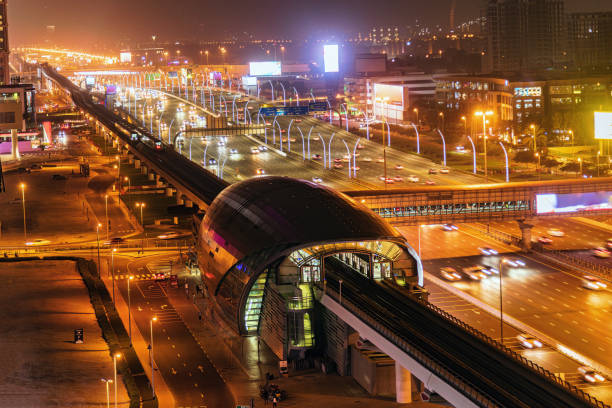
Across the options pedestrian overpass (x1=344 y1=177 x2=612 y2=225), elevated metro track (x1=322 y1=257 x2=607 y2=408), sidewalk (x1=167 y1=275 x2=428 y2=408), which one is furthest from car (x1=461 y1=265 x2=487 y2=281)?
sidewalk (x1=167 y1=275 x2=428 y2=408)

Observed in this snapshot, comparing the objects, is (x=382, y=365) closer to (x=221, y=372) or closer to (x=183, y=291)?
(x=221, y=372)

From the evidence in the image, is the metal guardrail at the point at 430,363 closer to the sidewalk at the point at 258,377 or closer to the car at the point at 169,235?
the sidewalk at the point at 258,377

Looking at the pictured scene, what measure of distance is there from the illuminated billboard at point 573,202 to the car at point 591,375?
36367mm

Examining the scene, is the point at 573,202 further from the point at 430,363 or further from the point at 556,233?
the point at 430,363

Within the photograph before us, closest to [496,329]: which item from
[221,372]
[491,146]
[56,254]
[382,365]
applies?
[382,365]

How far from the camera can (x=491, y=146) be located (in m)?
165

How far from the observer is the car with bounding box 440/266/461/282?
78812mm

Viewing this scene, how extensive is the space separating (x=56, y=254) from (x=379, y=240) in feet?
142

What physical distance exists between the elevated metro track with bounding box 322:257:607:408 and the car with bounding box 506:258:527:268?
26.6 metres

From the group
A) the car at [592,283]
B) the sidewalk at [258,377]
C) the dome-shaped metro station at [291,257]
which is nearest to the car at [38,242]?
the sidewalk at [258,377]

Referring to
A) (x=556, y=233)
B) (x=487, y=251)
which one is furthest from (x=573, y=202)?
(x=487, y=251)

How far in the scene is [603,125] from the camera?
12638 centimetres

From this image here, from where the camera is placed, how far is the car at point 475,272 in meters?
79.3

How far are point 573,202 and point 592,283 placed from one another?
16496 millimetres
